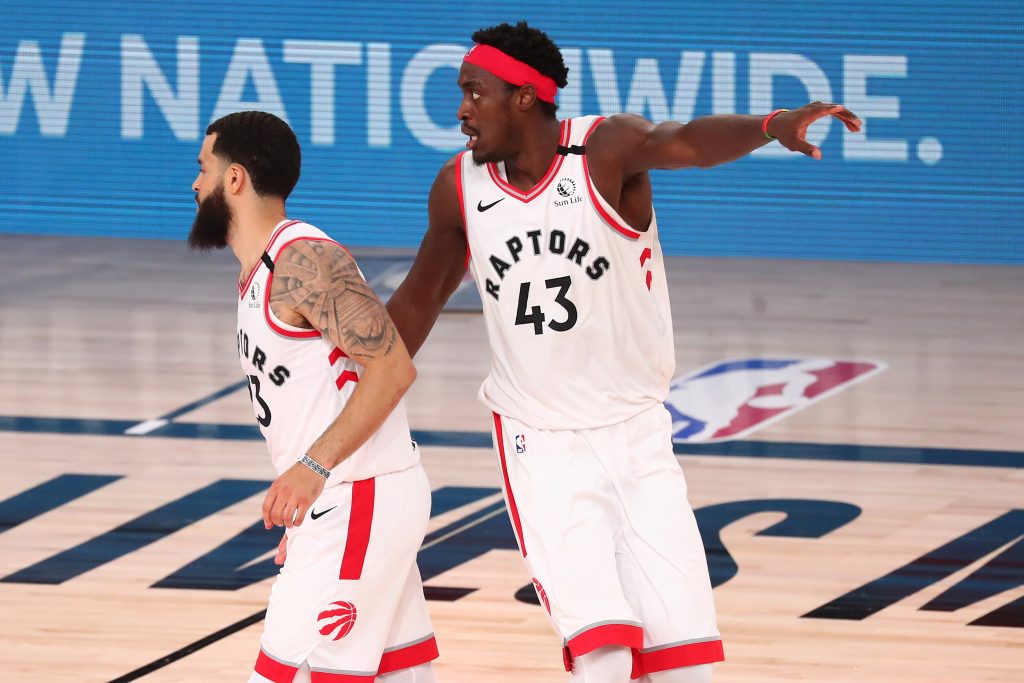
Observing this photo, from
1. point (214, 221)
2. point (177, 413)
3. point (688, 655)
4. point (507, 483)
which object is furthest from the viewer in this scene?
point (177, 413)

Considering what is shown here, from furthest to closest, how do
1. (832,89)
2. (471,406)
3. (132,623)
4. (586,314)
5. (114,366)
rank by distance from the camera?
(832,89) → (114,366) → (471,406) → (132,623) → (586,314)

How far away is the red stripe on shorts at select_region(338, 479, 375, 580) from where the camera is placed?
10.4 ft

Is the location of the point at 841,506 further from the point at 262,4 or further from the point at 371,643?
the point at 262,4

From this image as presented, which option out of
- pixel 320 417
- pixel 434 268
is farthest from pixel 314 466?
pixel 434 268

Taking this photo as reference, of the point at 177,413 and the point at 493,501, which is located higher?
the point at 177,413

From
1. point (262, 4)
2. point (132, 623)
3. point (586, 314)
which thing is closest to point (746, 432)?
point (132, 623)

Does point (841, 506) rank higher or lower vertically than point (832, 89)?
lower

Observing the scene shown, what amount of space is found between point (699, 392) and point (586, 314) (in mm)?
4480

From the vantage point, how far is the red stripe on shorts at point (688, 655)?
132 inches

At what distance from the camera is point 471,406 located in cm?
764

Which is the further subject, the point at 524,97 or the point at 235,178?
the point at 524,97

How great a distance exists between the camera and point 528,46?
354cm

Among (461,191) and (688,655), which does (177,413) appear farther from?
(688,655)

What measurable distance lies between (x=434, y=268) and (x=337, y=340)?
0.64 meters
